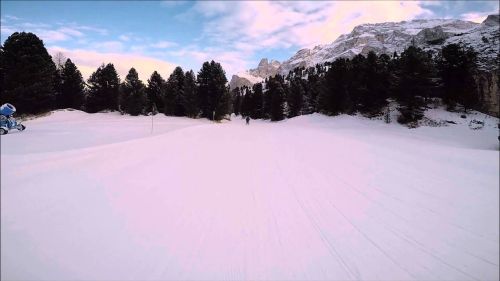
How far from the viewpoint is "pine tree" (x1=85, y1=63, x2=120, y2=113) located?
126 feet

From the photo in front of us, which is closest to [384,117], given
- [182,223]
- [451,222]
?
[451,222]

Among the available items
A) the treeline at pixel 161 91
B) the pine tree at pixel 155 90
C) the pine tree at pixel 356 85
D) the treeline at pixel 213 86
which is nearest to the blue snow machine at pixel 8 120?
the treeline at pixel 213 86

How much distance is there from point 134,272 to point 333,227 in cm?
364

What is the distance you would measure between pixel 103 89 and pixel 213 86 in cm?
1475

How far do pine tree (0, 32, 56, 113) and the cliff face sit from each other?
2459cm

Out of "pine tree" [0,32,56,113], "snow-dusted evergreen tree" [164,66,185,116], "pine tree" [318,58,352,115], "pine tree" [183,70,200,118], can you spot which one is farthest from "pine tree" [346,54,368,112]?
"pine tree" [0,32,56,113]

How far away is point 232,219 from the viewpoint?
6062mm

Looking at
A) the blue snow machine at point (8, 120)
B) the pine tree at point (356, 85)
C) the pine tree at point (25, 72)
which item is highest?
the pine tree at point (356, 85)

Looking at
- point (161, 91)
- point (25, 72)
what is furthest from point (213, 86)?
point (25, 72)

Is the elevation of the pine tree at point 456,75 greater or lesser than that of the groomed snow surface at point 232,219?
greater

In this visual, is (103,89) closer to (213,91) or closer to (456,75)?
(213,91)

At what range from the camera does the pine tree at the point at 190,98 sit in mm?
42812

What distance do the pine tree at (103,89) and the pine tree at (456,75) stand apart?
38.1 meters

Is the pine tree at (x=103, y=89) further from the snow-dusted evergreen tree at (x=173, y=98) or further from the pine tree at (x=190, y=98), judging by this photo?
the pine tree at (x=190, y=98)
